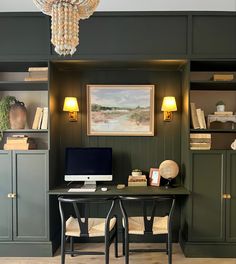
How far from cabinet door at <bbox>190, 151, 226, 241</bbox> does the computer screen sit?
3.39ft

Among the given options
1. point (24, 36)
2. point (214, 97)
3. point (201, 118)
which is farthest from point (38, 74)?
point (214, 97)

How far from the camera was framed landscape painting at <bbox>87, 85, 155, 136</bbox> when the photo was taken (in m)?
3.57

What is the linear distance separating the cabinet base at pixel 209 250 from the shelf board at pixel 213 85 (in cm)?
186

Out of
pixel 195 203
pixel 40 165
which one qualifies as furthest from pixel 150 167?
pixel 40 165

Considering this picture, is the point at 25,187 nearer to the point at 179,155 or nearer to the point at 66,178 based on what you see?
the point at 66,178

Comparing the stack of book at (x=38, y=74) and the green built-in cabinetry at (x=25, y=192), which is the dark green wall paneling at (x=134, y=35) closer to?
the stack of book at (x=38, y=74)

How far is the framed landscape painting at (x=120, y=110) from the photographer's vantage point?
357 cm

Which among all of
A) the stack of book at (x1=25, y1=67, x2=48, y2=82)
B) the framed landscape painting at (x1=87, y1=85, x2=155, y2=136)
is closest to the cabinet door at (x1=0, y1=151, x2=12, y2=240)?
the stack of book at (x1=25, y1=67, x2=48, y2=82)

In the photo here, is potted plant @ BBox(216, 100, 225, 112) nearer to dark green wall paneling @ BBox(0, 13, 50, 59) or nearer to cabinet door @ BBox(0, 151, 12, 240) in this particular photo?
dark green wall paneling @ BBox(0, 13, 50, 59)

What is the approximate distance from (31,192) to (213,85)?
2.50 meters

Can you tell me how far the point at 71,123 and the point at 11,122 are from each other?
0.73m

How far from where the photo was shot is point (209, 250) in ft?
10.5

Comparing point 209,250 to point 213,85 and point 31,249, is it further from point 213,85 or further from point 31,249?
point 31,249

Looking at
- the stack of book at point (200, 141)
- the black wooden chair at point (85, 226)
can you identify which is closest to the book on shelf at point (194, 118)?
the stack of book at point (200, 141)
